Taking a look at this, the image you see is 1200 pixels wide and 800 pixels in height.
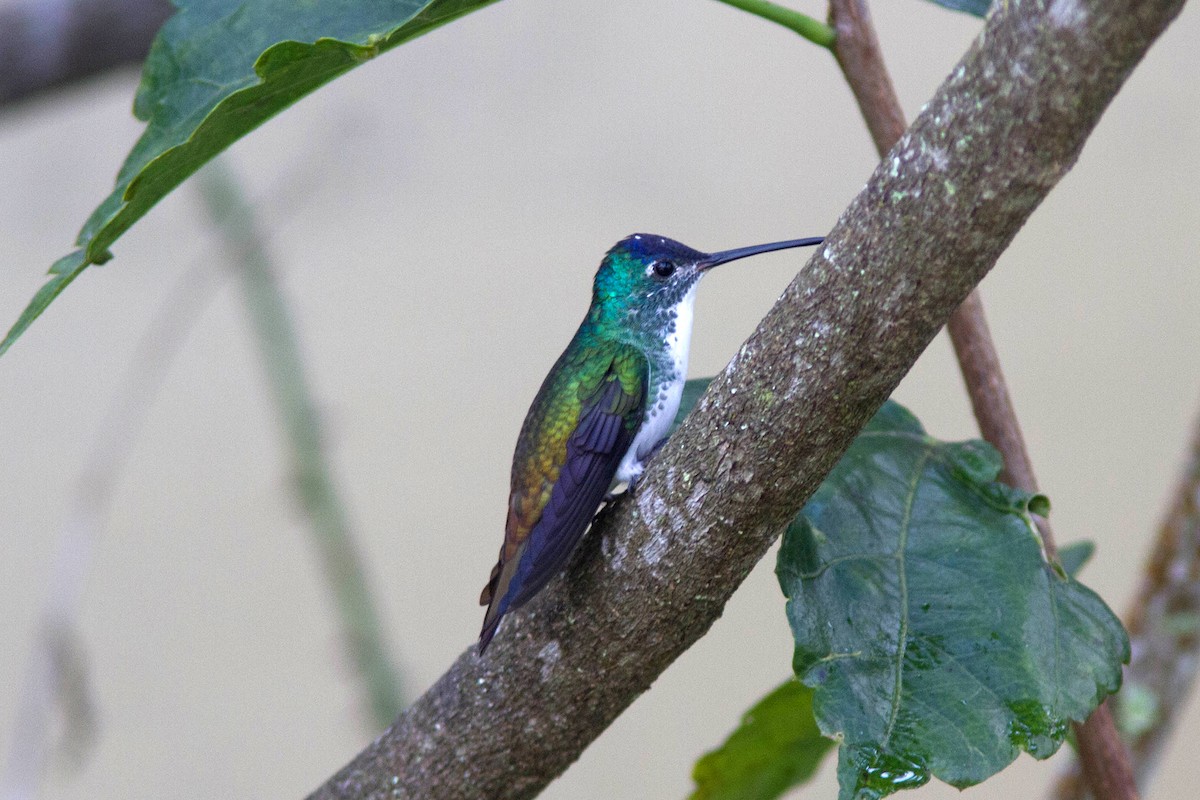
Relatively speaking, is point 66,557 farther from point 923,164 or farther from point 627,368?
point 923,164

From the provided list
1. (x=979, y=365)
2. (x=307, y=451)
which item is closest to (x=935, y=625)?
(x=979, y=365)

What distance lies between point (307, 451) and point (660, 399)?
1118 mm

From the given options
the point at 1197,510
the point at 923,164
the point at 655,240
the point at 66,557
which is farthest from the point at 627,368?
the point at 66,557

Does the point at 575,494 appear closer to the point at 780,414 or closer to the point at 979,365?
the point at 780,414

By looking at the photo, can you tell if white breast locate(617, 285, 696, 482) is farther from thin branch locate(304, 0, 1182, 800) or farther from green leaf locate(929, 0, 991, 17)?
green leaf locate(929, 0, 991, 17)

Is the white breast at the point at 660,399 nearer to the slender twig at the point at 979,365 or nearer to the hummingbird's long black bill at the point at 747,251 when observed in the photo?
the hummingbird's long black bill at the point at 747,251

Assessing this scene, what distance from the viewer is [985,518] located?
867 mm

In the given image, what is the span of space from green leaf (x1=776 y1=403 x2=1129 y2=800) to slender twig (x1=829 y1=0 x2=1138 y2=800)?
5 centimetres

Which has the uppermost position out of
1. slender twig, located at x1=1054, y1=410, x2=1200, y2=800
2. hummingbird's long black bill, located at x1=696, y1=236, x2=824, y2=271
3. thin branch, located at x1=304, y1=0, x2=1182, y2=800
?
hummingbird's long black bill, located at x1=696, y1=236, x2=824, y2=271

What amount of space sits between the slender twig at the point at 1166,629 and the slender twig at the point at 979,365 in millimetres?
388

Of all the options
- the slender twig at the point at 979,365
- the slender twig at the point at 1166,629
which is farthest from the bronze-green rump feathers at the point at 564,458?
the slender twig at the point at 1166,629

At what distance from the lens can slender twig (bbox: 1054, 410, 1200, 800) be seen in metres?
1.27

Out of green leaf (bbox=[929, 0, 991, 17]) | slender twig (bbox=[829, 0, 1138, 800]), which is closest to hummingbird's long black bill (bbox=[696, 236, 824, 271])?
slender twig (bbox=[829, 0, 1138, 800])

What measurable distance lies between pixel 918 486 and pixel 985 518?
0.18 ft
